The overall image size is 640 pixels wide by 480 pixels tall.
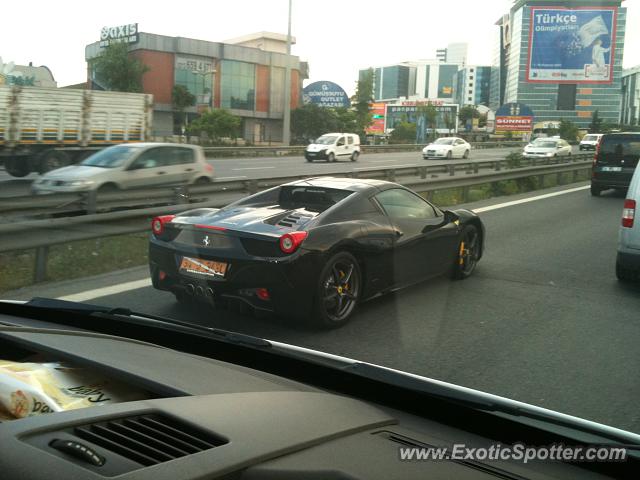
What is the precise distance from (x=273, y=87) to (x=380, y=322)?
129 ft

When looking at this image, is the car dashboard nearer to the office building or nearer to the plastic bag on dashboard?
the plastic bag on dashboard

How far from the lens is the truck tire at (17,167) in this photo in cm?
2152

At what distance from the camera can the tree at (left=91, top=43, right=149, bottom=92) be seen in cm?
2892

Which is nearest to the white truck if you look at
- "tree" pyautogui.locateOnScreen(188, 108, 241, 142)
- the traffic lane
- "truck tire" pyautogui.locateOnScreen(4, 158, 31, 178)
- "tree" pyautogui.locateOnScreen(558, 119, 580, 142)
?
"truck tire" pyautogui.locateOnScreen(4, 158, 31, 178)

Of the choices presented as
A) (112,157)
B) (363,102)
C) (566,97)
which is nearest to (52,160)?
(112,157)

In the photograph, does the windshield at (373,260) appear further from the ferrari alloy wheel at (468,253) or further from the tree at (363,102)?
the tree at (363,102)

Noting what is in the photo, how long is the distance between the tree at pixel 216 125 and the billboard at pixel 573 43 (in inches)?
757

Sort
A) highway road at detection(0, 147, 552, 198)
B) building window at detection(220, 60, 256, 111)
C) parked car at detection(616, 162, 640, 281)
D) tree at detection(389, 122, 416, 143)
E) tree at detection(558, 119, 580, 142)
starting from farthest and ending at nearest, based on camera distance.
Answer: tree at detection(558, 119, 580, 142)
building window at detection(220, 60, 256, 111)
tree at detection(389, 122, 416, 143)
highway road at detection(0, 147, 552, 198)
parked car at detection(616, 162, 640, 281)

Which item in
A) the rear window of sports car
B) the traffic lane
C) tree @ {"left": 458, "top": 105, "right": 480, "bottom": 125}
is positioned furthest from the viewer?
tree @ {"left": 458, "top": 105, "right": 480, "bottom": 125}

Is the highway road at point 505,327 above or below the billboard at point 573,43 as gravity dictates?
below

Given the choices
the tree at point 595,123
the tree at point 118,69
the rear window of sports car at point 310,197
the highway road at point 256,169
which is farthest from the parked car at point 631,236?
the tree at point 595,123

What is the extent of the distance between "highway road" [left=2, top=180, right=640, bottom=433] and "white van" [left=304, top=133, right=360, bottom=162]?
22104 millimetres

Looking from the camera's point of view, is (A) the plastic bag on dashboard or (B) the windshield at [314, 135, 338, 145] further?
(B) the windshield at [314, 135, 338, 145]

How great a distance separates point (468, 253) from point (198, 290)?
3574 millimetres
